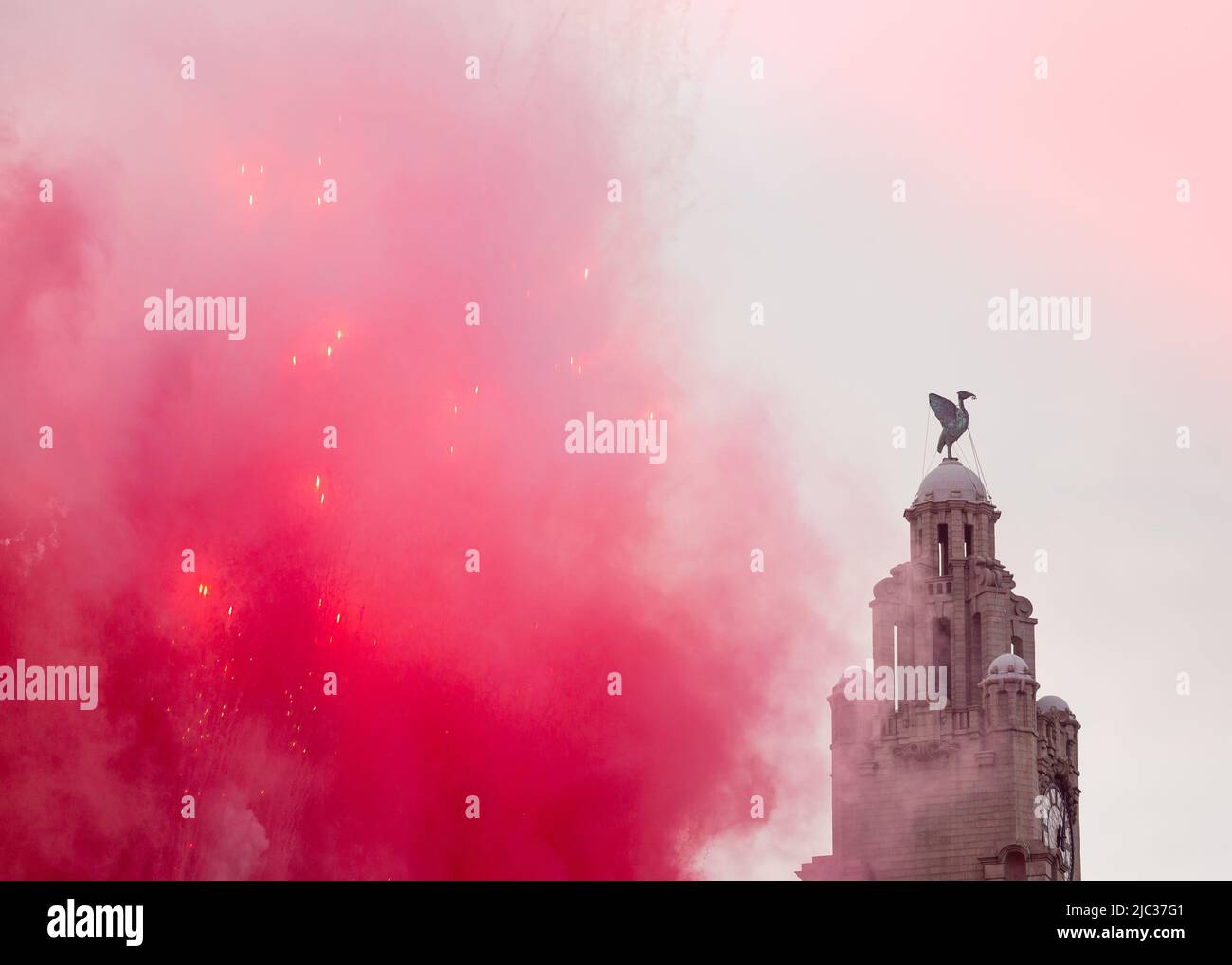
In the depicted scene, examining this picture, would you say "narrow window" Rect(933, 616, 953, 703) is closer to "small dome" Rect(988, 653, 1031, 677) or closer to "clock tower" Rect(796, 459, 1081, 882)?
"clock tower" Rect(796, 459, 1081, 882)

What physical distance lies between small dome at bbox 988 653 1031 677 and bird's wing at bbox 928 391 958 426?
17.3m

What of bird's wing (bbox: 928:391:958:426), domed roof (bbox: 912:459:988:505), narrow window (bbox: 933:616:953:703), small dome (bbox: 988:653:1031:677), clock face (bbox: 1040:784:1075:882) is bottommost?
clock face (bbox: 1040:784:1075:882)

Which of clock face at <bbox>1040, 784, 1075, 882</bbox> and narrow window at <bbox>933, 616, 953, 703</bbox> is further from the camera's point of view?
narrow window at <bbox>933, 616, 953, 703</bbox>

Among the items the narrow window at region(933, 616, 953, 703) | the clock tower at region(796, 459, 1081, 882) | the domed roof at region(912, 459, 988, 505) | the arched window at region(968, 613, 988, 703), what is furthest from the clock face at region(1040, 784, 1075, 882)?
the domed roof at region(912, 459, 988, 505)

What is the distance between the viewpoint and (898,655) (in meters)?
173

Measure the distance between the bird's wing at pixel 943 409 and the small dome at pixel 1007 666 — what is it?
17.3m

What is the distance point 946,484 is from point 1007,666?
45.4ft

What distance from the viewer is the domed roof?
170250 millimetres

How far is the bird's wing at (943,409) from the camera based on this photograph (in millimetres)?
169125
